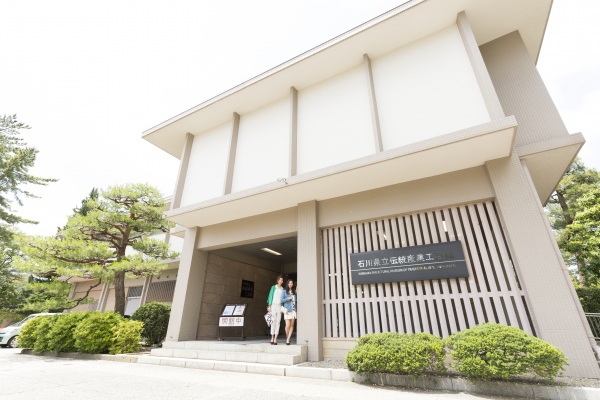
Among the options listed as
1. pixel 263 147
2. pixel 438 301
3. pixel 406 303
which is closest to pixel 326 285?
pixel 406 303

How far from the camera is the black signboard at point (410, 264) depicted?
557 cm

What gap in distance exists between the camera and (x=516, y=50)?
696 cm

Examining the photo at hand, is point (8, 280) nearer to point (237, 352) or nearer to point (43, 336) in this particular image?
point (43, 336)

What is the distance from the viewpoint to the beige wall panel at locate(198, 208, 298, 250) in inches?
314

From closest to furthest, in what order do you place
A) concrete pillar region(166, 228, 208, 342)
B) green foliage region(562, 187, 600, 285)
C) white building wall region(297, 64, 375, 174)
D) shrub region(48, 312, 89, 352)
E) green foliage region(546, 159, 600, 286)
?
white building wall region(297, 64, 375, 174) → shrub region(48, 312, 89, 352) → concrete pillar region(166, 228, 208, 342) → green foliage region(562, 187, 600, 285) → green foliage region(546, 159, 600, 286)

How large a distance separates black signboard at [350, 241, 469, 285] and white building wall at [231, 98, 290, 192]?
10.8 ft

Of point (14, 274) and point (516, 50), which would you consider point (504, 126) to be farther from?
point (14, 274)

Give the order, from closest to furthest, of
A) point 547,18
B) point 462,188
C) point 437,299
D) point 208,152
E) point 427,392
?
point 427,392 → point 437,299 → point 462,188 → point 547,18 → point 208,152

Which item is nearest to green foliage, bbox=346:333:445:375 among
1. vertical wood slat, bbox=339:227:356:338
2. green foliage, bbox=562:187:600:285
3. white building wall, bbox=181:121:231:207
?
vertical wood slat, bbox=339:227:356:338

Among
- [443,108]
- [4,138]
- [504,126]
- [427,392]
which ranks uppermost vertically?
[4,138]

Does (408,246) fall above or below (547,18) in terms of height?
below

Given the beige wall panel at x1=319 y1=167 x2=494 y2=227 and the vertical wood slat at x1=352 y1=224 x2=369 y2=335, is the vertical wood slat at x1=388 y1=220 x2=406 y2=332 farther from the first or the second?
the vertical wood slat at x1=352 y1=224 x2=369 y2=335

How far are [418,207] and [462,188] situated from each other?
0.98 meters

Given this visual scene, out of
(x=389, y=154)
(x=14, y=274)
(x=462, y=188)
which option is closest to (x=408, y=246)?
(x=462, y=188)
